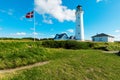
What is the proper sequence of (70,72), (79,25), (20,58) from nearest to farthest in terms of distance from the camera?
(70,72), (20,58), (79,25)

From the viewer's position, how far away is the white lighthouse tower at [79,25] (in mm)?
46419

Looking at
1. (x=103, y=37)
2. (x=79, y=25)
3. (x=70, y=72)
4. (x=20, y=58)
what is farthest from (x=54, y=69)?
(x=103, y=37)

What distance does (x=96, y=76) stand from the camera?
36.1 feet

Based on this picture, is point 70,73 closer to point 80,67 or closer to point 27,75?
point 80,67

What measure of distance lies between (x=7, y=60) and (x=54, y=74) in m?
4.34

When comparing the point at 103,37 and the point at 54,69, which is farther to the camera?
the point at 103,37

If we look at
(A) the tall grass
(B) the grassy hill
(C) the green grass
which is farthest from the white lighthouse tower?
(C) the green grass

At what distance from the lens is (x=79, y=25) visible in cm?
4700

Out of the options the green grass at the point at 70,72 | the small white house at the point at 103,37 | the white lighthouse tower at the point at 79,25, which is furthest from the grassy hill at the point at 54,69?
the small white house at the point at 103,37

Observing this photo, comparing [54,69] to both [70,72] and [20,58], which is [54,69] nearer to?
[70,72]

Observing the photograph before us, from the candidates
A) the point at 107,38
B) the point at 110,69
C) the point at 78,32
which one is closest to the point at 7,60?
the point at 110,69

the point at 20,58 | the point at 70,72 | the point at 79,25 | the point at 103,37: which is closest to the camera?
the point at 70,72

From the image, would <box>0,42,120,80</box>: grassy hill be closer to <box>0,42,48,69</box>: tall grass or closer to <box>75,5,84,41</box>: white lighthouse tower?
<box>0,42,48,69</box>: tall grass

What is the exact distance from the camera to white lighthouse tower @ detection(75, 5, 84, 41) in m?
46.4
